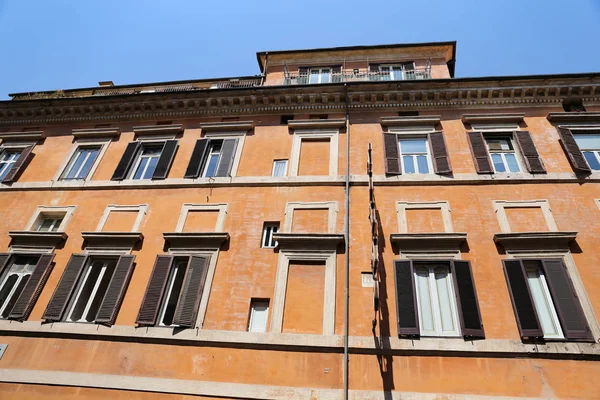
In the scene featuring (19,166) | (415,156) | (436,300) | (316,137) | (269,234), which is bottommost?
(436,300)

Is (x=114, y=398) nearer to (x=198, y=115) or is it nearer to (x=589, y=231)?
(x=198, y=115)

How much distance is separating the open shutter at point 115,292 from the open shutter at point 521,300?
28.9 ft

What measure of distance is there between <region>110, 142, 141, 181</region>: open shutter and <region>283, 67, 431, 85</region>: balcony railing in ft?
19.3

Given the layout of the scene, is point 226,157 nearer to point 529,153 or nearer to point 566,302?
point 529,153

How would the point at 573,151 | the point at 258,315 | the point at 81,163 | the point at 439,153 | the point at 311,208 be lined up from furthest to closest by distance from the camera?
1. the point at 81,163
2. the point at 439,153
3. the point at 573,151
4. the point at 311,208
5. the point at 258,315

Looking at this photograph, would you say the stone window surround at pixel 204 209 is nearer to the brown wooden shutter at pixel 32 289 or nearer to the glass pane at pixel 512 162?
the brown wooden shutter at pixel 32 289

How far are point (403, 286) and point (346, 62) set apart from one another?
979 centimetres

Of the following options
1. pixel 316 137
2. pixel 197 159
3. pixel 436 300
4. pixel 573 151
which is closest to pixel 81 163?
pixel 197 159

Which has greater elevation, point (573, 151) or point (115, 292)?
point (573, 151)

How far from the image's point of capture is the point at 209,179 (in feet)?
37.0

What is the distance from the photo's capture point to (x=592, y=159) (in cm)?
1071

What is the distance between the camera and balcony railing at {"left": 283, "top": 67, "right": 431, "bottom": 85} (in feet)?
46.3

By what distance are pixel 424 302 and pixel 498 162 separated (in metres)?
5.05

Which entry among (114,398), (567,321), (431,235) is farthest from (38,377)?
(567,321)
